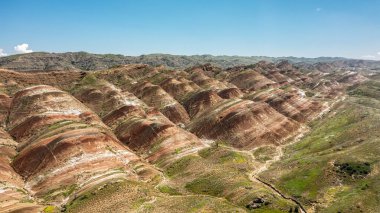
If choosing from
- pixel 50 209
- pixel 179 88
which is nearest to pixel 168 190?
pixel 50 209

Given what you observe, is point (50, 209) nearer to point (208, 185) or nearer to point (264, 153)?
point (208, 185)

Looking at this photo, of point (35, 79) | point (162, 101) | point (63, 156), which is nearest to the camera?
point (63, 156)

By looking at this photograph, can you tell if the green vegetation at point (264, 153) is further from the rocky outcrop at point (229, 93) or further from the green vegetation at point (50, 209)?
the rocky outcrop at point (229, 93)

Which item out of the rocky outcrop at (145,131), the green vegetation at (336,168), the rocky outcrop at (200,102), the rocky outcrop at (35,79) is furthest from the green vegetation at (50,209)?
the rocky outcrop at (200,102)

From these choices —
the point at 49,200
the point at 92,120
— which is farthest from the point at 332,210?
the point at 92,120

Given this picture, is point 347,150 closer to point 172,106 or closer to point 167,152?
point 167,152

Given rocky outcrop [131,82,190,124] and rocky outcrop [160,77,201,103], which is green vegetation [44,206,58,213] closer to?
rocky outcrop [131,82,190,124]
